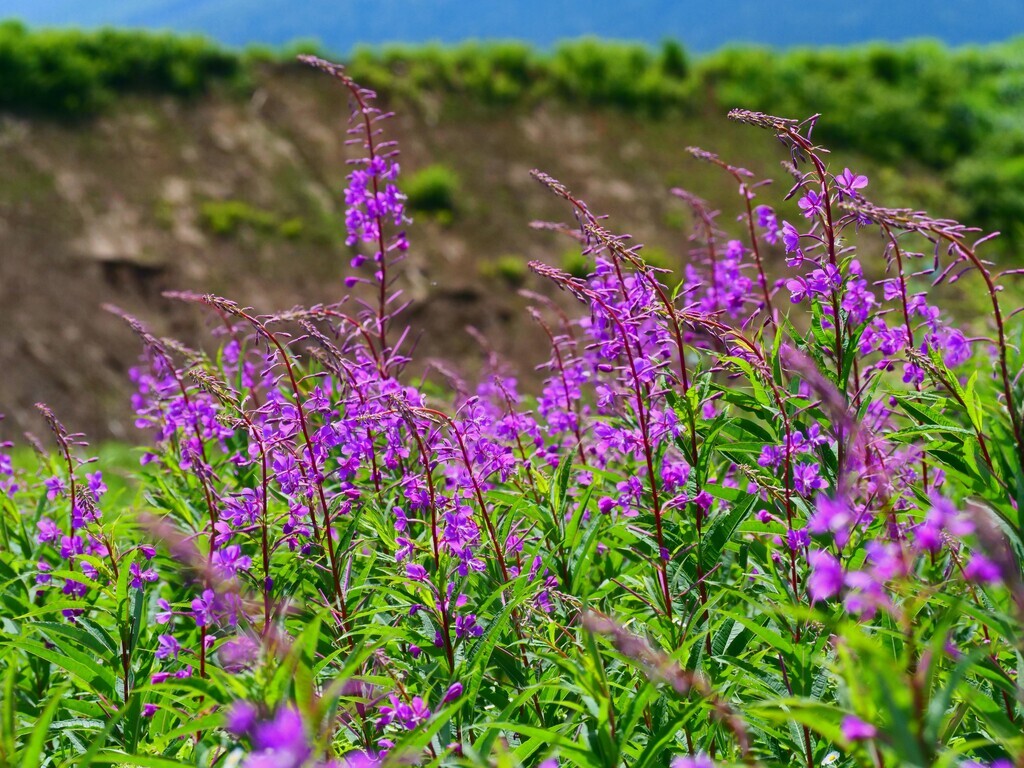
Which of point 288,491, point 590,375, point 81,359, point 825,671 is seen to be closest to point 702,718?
point 825,671

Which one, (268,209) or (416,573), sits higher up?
(416,573)

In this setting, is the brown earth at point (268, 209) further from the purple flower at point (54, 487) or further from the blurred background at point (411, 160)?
the purple flower at point (54, 487)

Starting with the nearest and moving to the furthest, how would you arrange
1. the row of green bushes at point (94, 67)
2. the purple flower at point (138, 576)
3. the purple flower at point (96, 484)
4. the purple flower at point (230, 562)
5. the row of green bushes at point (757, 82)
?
the purple flower at point (230, 562) → the purple flower at point (138, 576) → the purple flower at point (96, 484) → the row of green bushes at point (94, 67) → the row of green bushes at point (757, 82)

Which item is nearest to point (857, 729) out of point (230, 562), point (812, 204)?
point (812, 204)

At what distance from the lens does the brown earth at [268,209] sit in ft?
44.7

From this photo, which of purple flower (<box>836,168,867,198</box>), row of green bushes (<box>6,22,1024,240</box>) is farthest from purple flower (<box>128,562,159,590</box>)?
row of green bushes (<box>6,22,1024,240</box>)

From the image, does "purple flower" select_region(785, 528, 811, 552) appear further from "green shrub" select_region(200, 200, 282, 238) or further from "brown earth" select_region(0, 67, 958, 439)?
"green shrub" select_region(200, 200, 282, 238)

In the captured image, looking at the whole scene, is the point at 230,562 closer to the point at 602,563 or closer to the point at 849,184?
the point at 602,563

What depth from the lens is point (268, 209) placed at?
16.1 m

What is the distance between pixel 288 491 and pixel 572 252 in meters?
13.1

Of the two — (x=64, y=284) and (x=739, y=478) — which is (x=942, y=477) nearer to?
(x=739, y=478)

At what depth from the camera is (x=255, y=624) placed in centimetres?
238

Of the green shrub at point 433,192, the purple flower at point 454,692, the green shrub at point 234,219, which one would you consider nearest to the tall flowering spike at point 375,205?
the purple flower at point 454,692

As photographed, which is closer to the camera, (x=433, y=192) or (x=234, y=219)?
(x=234, y=219)
